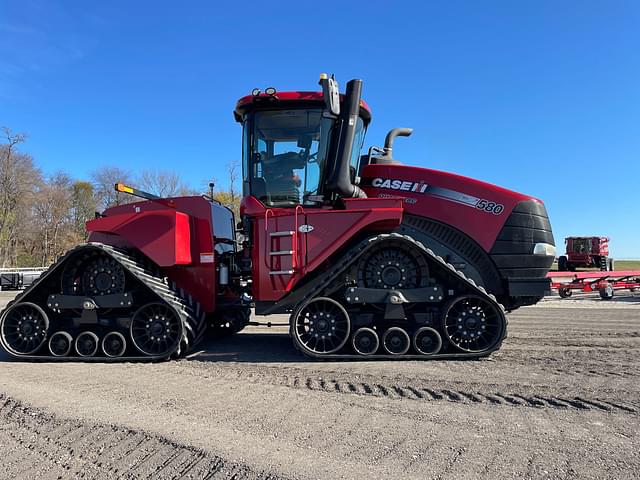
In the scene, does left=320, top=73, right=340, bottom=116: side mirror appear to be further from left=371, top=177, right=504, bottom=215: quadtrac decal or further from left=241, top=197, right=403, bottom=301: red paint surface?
left=371, top=177, right=504, bottom=215: quadtrac decal

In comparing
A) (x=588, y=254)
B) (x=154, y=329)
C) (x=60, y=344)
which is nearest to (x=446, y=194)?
(x=154, y=329)

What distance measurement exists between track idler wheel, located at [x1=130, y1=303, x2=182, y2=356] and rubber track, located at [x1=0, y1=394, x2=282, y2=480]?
2201 millimetres

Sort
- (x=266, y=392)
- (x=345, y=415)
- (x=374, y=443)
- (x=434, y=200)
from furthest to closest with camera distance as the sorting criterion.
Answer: (x=434, y=200) → (x=266, y=392) → (x=345, y=415) → (x=374, y=443)

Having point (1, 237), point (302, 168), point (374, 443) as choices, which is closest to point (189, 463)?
point (374, 443)

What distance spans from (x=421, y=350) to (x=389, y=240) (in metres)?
1.41

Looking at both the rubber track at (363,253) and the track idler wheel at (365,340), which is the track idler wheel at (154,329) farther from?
the track idler wheel at (365,340)

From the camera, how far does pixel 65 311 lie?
5.96m

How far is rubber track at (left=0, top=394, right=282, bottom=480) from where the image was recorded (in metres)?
2.61

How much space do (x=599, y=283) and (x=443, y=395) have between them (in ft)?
48.9

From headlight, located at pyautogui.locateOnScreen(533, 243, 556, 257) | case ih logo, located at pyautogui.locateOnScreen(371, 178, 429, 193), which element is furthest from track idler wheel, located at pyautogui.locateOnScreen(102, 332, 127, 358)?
headlight, located at pyautogui.locateOnScreen(533, 243, 556, 257)

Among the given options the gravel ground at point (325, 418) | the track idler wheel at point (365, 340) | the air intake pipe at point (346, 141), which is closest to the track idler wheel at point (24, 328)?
the gravel ground at point (325, 418)

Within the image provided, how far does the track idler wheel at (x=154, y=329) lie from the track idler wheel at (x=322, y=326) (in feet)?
5.27

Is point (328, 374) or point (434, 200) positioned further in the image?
point (434, 200)

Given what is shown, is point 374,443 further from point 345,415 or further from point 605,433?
point 605,433
